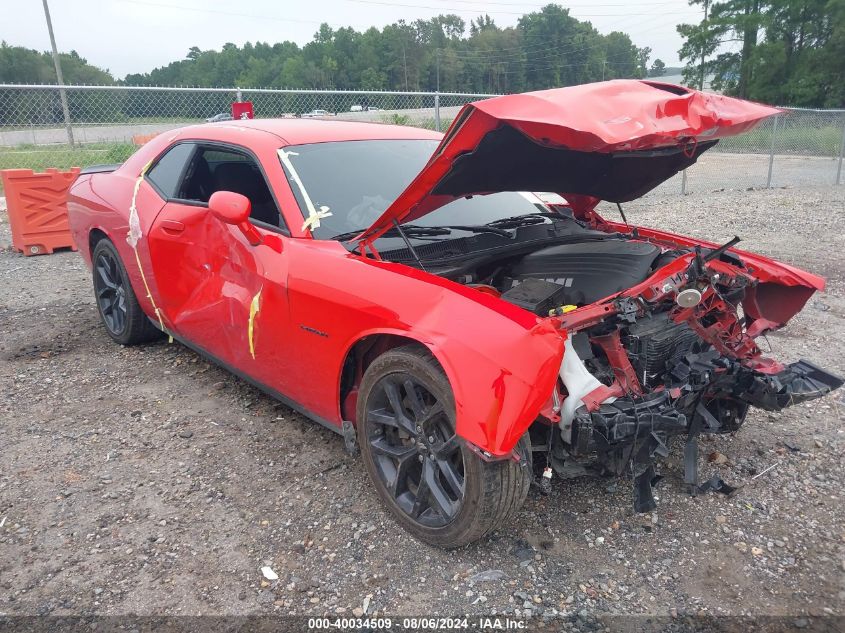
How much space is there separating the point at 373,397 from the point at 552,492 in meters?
0.97

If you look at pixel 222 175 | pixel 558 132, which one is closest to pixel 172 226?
pixel 222 175

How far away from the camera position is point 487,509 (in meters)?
2.34

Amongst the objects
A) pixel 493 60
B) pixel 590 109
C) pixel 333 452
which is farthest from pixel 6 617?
pixel 493 60

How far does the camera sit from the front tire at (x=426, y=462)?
7.69ft

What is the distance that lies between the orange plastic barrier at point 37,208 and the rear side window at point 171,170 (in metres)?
4.55

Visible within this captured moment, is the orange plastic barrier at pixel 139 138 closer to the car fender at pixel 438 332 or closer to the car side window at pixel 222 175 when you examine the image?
the car side window at pixel 222 175

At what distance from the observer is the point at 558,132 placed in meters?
2.25

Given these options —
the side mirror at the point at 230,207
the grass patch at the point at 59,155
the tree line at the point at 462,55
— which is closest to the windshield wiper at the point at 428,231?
the side mirror at the point at 230,207

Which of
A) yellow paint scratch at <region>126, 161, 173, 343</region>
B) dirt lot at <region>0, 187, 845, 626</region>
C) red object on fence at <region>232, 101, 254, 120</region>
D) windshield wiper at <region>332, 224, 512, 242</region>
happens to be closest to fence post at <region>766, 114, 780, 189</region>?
dirt lot at <region>0, 187, 845, 626</region>

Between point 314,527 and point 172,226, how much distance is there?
2037 millimetres

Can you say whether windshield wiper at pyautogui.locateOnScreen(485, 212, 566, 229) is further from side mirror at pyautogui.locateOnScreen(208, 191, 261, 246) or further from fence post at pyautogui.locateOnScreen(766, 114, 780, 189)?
fence post at pyautogui.locateOnScreen(766, 114, 780, 189)

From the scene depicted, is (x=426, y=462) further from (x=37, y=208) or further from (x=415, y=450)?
(x=37, y=208)

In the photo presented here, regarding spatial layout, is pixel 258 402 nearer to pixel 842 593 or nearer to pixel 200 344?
pixel 200 344

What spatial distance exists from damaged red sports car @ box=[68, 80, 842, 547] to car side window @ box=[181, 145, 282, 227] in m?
0.02
